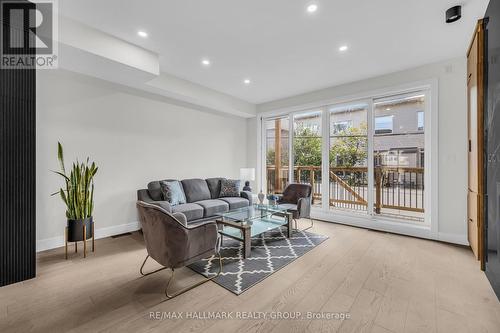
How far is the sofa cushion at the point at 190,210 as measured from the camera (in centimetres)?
373

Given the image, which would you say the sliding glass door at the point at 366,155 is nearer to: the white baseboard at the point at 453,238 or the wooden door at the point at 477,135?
the white baseboard at the point at 453,238

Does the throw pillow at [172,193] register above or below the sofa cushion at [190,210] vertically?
above

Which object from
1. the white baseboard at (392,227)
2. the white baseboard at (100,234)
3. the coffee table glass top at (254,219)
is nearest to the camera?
the white baseboard at (100,234)

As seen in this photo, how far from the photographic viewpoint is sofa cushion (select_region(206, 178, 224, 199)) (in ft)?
16.2

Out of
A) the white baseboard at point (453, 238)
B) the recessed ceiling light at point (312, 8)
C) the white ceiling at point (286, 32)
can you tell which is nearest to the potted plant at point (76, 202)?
the white ceiling at point (286, 32)

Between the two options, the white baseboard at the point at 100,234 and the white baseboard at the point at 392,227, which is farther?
the white baseboard at the point at 392,227

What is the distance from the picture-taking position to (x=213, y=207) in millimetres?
4137

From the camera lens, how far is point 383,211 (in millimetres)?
4629

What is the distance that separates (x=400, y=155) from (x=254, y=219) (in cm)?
310

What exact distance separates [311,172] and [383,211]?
Result: 170 cm

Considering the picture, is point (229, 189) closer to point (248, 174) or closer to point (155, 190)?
point (248, 174)

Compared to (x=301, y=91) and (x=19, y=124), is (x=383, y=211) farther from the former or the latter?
(x=19, y=124)

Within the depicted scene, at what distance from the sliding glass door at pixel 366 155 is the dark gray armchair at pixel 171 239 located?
349 cm

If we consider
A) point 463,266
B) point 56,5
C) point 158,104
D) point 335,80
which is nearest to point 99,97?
point 158,104
